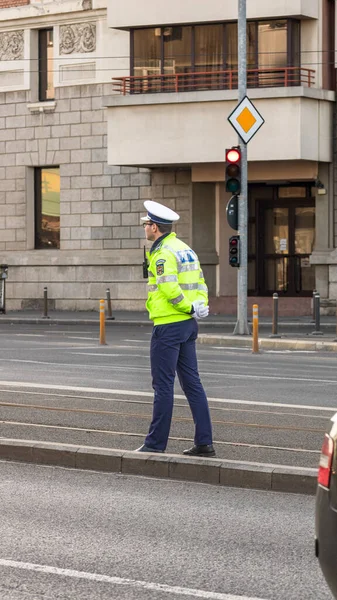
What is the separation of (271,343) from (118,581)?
1783 cm

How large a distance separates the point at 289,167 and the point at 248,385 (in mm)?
19075

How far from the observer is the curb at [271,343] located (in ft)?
76.8

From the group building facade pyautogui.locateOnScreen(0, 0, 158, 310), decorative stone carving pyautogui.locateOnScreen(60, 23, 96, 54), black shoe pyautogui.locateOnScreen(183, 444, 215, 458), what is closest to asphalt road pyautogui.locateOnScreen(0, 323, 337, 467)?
black shoe pyautogui.locateOnScreen(183, 444, 215, 458)

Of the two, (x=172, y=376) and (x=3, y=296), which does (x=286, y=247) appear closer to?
(x=3, y=296)

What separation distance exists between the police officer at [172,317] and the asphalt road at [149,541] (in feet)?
1.95

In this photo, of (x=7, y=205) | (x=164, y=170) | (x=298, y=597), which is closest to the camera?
(x=298, y=597)

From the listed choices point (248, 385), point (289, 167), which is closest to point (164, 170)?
point (289, 167)

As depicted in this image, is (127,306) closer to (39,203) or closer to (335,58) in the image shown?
(39,203)

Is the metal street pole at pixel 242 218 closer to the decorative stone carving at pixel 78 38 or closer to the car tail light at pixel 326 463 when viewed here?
the decorative stone carving at pixel 78 38

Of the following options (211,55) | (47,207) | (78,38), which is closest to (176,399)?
(211,55)

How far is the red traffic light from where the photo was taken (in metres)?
25.8

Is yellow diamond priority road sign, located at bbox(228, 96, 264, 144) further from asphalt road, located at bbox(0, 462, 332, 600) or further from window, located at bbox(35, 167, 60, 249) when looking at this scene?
asphalt road, located at bbox(0, 462, 332, 600)

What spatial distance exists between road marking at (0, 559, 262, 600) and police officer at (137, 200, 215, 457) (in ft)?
10.0

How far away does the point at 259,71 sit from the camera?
33.4 metres
